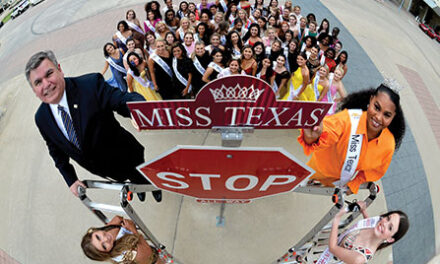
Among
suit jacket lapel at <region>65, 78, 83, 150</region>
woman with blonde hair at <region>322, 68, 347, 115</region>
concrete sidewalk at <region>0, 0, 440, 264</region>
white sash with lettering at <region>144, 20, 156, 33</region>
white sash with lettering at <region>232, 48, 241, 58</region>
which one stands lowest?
concrete sidewalk at <region>0, 0, 440, 264</region>

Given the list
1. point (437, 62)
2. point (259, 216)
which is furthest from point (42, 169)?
point (437, 62)

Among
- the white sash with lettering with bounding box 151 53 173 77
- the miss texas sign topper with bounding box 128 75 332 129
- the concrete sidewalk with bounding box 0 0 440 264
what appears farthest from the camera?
the white sash with lettering with bounding box 151 53 173 77

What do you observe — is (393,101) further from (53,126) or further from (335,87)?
(53,126)

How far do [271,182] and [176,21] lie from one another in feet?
17.5

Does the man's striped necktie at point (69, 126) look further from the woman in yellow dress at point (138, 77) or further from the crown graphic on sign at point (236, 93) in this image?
the woman in yellow dress at point (138, 77)

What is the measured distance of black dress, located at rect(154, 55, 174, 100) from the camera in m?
4.24

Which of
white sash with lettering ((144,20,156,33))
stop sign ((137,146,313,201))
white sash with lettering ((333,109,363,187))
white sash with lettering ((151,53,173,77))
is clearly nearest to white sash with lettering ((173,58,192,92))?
white sash with lettering ((151,53,173,77))

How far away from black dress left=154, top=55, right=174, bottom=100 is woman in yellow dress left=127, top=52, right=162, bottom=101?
160 millimetres

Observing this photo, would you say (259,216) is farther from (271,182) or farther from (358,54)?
(358,54)

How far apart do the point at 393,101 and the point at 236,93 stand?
1.38 metres

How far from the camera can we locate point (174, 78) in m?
4.41

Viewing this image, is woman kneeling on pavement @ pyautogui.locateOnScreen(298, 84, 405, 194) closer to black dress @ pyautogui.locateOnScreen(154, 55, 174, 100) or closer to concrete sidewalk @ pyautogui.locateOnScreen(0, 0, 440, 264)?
concrete sidewalk @ pyautogui.locateOnScreen(0, 0, 440, 264)

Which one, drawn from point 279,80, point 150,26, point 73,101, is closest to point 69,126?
point 73,101

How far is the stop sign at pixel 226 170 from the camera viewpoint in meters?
1.16
